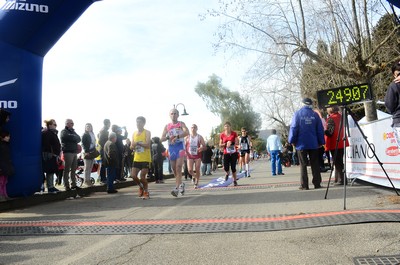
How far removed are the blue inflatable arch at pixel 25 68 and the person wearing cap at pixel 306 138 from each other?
555 centimetres

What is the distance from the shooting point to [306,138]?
29.1ft

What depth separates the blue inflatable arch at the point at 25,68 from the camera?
809 centimetres

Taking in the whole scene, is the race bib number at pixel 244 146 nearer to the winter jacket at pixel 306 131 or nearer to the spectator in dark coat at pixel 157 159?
the spectator in dark coat at pixel 157 159

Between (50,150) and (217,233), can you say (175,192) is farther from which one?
(217,233)

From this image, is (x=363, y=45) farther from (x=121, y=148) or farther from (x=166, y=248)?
(x=166, y=248)

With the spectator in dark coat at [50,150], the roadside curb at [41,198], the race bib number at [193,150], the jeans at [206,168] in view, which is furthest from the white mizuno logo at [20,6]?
the jeans at [206,168]

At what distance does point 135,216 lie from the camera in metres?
6.43

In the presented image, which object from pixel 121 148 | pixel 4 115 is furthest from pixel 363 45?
pixel 4 115

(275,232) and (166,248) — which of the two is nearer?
(166,248)

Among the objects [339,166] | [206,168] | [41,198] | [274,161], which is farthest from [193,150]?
[206,168]

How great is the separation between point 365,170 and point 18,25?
8185 millimetres

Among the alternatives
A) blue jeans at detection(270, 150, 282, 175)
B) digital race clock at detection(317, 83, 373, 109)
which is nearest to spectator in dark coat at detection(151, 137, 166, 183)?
blue jeans at detection(270, 150, 282, 175)

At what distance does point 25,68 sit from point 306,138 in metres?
6.34

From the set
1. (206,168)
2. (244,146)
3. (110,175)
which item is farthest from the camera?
(206,168)
